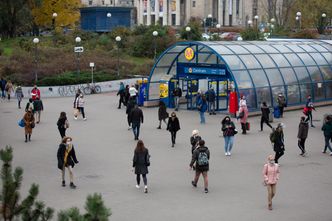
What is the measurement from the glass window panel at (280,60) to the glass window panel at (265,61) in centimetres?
37

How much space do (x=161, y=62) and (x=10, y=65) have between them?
47.4 feet

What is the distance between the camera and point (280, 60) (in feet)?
116

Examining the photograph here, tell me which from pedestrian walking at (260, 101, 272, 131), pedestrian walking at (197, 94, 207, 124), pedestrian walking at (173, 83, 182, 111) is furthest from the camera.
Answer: pedestrian walking at (173, 83, 182, 111)

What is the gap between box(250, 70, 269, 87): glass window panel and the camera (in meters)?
32.7

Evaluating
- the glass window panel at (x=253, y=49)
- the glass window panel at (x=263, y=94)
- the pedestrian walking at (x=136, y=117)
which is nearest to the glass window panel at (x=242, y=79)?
the glass window panel at (x=263, y=94)

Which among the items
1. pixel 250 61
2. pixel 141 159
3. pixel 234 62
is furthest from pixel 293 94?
pixel 141 159

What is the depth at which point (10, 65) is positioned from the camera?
47.1m

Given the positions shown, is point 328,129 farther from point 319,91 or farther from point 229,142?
point 319,91

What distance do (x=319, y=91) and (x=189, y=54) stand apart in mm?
7234

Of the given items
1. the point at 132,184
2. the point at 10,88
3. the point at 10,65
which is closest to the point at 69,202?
the point at 132,184

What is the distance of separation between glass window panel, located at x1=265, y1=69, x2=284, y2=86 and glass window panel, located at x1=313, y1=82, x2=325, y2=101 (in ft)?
9.81

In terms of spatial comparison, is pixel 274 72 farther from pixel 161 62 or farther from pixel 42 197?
pixel 42 197

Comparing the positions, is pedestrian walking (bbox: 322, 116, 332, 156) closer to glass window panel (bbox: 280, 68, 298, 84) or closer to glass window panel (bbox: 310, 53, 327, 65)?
glass window panel (bbox: 280, 68, 298, 84)

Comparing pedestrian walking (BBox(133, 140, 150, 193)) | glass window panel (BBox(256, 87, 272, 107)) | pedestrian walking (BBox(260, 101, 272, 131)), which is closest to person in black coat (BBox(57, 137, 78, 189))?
pedestrian walking (BBox(133, 140, 150, 193))
